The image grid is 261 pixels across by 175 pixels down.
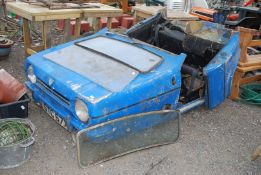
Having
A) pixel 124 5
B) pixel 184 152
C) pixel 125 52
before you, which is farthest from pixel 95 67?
pixel 124 5

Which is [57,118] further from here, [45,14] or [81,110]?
[45,14]

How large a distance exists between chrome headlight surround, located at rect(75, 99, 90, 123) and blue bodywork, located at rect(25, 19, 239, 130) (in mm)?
43

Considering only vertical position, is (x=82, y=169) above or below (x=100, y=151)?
below

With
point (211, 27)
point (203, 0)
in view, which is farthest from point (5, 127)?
point (203, 0)

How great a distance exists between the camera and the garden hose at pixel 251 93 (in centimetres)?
484

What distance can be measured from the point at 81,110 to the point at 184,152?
4.33 feet

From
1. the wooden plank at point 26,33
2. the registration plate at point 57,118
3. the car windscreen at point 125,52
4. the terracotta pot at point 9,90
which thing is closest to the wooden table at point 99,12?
the wooden plank at point 26,33

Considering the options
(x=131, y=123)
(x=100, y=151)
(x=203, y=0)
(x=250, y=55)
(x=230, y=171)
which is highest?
(x=203, y=0)

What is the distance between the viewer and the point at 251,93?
495 centimetres

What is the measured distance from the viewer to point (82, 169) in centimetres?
307

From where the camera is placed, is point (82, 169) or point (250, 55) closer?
point (82, 169)

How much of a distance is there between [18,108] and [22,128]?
→ 1.65 ft

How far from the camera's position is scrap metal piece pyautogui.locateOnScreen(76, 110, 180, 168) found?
2.93 metres

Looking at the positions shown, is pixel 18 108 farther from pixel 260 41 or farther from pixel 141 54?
pixel 260 41
